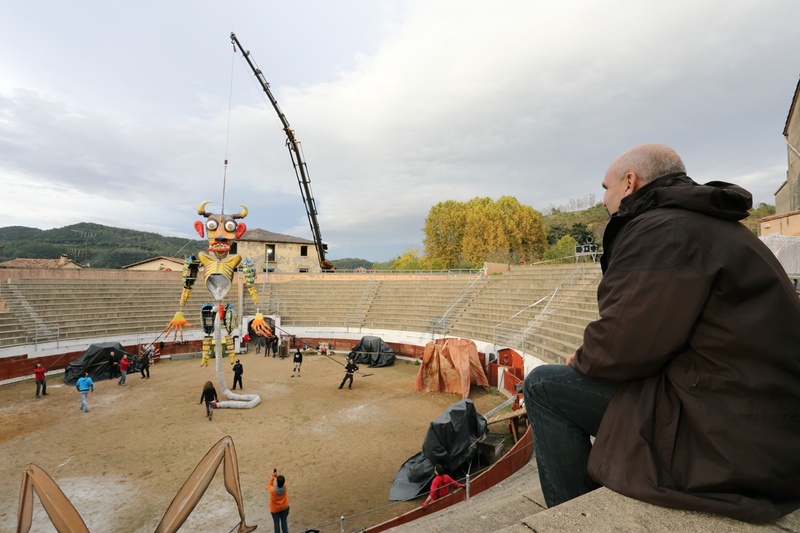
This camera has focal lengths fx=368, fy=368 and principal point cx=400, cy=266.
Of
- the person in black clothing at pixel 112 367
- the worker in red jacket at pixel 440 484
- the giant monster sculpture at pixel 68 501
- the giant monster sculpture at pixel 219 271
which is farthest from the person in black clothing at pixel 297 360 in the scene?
the giant monster sculpture at pixel 68 501

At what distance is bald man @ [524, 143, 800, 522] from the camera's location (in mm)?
1381

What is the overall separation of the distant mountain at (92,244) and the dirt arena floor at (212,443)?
230 feet

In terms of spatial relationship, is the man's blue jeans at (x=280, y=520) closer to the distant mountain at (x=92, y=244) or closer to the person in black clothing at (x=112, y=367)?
the person in black clothing at (x=112, y=367)

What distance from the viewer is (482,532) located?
2680mm

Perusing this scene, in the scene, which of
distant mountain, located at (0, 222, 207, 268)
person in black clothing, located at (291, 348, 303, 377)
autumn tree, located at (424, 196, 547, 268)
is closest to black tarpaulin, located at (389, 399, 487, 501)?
person in black clothing, located at (291, 348, 303, 377)

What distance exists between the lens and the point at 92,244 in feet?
304

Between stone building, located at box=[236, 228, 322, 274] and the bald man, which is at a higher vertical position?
stone building, located at box=[236, 228, 322, 274]

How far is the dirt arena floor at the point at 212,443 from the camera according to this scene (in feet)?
25.2

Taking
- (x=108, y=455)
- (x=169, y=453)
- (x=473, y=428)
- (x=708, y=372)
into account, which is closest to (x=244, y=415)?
(x=169, y=453)

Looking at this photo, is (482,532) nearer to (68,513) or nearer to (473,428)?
(68,513)

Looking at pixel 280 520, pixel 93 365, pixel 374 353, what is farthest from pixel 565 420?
pixel 93 365

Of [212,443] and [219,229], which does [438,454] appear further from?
[219,229]

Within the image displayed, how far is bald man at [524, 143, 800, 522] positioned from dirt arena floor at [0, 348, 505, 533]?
6620 millimetres

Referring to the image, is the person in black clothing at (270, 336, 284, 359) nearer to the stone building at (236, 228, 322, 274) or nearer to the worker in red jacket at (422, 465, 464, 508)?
the worker in red jacket at (422, 465, 464, 508)
